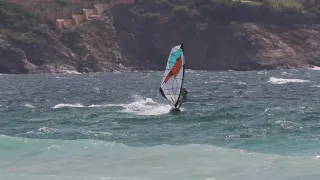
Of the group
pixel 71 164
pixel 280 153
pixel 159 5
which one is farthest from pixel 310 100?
pixel 159 5

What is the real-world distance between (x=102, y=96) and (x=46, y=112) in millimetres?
12078

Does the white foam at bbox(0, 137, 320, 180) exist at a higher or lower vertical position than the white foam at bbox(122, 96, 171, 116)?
higher

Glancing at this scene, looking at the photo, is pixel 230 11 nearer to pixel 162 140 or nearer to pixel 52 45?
pixel 52 45

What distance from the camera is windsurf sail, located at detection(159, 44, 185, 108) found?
127 ft

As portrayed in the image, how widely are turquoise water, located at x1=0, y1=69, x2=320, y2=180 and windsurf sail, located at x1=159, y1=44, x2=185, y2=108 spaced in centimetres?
90

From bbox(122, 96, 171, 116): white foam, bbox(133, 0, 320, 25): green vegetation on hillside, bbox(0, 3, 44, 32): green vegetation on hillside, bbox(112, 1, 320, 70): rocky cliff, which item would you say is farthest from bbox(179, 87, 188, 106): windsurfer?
bbox(133, 0, 320, 25): green vegetation on hillside

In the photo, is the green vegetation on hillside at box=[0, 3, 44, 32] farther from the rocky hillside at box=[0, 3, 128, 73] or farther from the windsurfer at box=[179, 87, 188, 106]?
the windsurfer at box=[179, 87, 188, 106]

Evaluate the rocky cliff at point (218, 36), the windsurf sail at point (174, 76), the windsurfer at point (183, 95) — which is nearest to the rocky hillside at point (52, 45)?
the rocky cliff at point (218, 36)

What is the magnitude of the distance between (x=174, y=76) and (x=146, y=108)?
306cm

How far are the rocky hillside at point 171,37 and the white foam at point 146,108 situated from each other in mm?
78959

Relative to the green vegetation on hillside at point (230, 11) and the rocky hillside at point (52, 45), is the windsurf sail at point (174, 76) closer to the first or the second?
the rocky hillside at point (52, 45)

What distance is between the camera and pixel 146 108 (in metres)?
41.2

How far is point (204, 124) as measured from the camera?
3334 centimetres

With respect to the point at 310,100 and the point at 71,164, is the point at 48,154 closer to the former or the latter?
the point at 71,164
